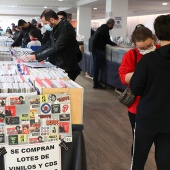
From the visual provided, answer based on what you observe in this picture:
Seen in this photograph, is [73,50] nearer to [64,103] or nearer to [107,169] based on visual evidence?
[107,169]

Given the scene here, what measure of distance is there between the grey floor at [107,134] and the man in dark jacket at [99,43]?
0.73 metres

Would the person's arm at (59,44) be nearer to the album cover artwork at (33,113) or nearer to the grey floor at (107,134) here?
the grey floor at (107,134)

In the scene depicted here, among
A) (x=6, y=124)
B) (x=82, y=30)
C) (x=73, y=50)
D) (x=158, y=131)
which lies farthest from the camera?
(x=82, y=30)

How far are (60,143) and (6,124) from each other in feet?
0.99

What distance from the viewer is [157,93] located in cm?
173

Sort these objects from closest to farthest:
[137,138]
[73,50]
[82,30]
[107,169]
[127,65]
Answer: [137,138] → [127,65] → [107,169] → [73,50] → [82,30]

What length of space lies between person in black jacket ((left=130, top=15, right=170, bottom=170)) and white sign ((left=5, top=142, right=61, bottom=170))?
57cm

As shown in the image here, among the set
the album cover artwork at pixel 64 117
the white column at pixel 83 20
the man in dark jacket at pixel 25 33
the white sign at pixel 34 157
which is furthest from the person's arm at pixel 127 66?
the white column at pixel 83 20

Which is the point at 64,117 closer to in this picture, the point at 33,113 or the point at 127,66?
the point at 33,113

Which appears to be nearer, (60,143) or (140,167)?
(60,143)

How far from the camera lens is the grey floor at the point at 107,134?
2900 millimetres

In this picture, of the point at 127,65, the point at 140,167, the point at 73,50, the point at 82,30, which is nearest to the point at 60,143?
the point at 140,167

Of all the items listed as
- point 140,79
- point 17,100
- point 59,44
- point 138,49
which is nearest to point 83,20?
point 59,44

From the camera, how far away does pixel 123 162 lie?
2.90 m
